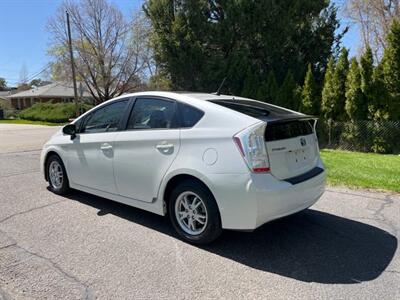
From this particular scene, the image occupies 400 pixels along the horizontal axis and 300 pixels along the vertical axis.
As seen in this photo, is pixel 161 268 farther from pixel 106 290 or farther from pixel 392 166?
pixel 392 166

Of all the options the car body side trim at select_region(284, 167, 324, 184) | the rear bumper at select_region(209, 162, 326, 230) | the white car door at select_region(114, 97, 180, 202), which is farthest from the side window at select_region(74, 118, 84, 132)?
the car body side trim at select_region(284, 167, 324, 184)

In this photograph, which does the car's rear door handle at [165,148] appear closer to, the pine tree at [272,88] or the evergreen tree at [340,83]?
the evergreen tree at [340,83]

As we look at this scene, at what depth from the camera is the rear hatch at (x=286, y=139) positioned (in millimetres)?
3574

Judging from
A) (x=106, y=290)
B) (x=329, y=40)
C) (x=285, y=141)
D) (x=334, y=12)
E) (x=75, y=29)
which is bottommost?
(x=106, y=290)

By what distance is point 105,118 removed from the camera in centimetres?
497

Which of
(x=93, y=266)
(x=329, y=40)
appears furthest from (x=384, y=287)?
(x=329, y=40)

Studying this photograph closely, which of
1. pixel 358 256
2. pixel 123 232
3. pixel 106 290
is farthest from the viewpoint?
pixel 123 232

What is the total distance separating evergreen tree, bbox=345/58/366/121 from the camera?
11.6 metres

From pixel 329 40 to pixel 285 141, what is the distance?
12458mm

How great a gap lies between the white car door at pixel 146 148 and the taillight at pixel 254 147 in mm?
800

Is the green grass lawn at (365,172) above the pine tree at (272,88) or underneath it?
underneath

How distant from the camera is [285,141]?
371cm

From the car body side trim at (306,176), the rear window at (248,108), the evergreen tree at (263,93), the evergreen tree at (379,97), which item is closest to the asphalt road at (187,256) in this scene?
the car body side trim at (306,176)

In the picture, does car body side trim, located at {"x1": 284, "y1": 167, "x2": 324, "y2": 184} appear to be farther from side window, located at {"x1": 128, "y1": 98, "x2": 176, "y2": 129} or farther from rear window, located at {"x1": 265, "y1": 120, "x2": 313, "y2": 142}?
side window, located at {"x1": 128, "y1": 98, "x2": 176, "y2": 129}
